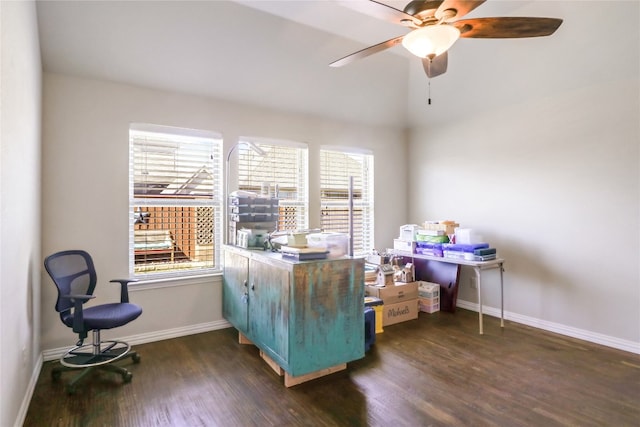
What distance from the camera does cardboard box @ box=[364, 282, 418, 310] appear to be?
3.92 m

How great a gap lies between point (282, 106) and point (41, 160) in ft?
8.10

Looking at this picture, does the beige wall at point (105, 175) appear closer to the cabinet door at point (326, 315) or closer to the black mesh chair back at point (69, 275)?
the black mesh chair back at point (69, 275)

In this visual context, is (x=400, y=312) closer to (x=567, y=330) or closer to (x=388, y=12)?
(x=567, y=330)

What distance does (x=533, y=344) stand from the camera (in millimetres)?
3373

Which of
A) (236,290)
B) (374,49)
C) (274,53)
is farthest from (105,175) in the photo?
(374,49)

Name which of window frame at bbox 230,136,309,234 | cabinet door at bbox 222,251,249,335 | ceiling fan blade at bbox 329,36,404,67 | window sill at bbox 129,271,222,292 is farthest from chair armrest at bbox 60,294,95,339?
ceiling fan blade at bbox 329,36,404,67

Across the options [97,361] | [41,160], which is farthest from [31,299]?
[41,160]

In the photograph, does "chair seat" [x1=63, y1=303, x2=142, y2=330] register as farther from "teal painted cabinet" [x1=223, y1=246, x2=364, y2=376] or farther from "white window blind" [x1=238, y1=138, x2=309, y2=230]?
"white window blind" [x1=238, y1=138, x2=309, y2=230]

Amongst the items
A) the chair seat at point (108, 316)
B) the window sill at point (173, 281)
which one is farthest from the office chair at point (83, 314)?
the window sill at point (173, 281)

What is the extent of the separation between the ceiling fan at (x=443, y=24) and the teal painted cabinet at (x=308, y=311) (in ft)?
5.19

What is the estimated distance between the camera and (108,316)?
2652 mm

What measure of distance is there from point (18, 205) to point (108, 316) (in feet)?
3.46

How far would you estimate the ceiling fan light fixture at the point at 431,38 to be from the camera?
2.02m

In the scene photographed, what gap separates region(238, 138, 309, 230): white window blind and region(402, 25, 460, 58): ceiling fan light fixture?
2281mm
